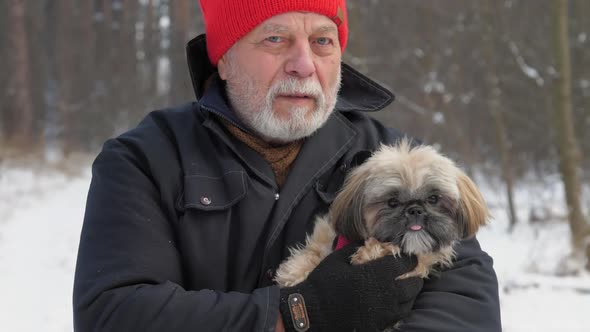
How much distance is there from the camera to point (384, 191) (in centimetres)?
273

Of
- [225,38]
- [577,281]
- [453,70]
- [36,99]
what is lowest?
[36,99]

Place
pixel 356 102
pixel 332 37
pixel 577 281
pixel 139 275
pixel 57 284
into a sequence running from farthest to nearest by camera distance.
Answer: pixel 577 281 < pixel 57 284 < pixel 356 102 < pixel 332 37 < pixel 139 275

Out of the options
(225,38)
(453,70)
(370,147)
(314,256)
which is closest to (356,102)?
(370,147)

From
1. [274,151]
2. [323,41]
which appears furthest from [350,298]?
[323,41]

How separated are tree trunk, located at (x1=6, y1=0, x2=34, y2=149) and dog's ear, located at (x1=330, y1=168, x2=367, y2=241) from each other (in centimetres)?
1961

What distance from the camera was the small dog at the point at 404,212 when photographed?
8.84ft

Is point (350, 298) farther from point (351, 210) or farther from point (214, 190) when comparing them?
point (214, 190)

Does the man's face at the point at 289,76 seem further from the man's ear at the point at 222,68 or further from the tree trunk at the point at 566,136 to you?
the tree trunk at the point at 566,136

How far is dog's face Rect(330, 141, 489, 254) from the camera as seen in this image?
269cm

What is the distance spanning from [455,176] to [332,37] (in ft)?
3.10

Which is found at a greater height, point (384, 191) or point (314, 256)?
point (384, 191)

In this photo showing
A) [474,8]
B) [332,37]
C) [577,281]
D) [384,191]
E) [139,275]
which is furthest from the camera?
[474,8]

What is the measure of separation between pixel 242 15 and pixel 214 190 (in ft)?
3.05

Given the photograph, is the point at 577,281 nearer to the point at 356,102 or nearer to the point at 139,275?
the point at 356,102
